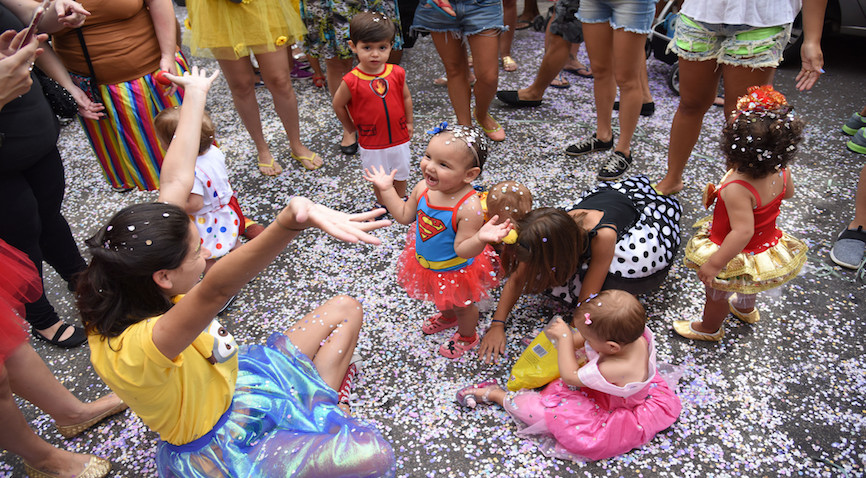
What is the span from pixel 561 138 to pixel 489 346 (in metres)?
1.92

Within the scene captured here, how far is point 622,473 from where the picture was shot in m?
1.76

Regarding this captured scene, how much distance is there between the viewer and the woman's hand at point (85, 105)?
8.16ft

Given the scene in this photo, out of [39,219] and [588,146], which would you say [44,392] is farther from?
[588,146]

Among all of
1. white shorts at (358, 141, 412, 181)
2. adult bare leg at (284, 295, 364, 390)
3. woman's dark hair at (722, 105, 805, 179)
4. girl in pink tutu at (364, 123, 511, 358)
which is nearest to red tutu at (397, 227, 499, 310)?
girl in pink tutu at (364, 123, 511, 358)

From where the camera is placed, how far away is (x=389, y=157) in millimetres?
2861

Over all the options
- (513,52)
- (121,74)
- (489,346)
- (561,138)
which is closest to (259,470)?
(489,346)

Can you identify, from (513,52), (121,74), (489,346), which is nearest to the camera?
(489,346)

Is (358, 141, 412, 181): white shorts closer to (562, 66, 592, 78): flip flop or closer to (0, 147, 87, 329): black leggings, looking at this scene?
(0, 147, 87, 329): black leggings

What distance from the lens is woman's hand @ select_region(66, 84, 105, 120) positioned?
2488 mm

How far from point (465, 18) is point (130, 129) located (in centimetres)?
193

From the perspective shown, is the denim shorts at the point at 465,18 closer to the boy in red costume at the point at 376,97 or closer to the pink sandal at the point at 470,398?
the boy in red costume at the point at 376,97

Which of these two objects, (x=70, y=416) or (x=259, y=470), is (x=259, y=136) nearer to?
(x=70, y=416)

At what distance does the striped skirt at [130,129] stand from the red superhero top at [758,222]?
259 cm

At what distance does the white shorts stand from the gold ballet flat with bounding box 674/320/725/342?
5.11 feet
